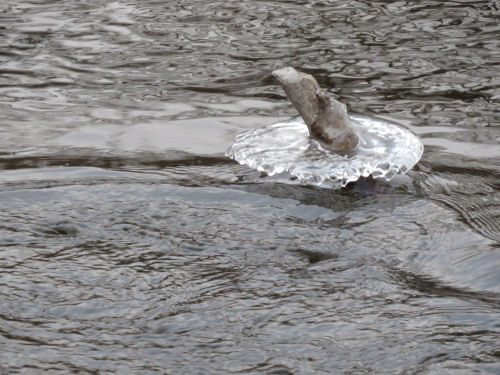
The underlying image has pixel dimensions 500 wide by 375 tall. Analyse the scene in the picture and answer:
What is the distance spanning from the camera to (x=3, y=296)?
3289 millimetres

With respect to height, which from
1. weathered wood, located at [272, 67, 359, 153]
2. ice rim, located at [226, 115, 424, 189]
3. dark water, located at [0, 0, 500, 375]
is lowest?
dark water, located at [0, 0, 500, 375]

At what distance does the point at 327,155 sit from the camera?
4.16 meters

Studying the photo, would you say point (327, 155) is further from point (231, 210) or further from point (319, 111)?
point (231, 210)

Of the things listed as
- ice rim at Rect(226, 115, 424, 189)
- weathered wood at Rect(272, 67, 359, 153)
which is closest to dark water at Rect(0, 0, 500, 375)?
ice rim at Rect(226, 115, 424, 189)

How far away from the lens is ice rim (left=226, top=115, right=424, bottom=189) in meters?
4.09

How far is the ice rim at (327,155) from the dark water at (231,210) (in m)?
0.12

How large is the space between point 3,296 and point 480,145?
8.59 feet

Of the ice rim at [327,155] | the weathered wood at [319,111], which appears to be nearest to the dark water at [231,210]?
the ice rim at [327,155]

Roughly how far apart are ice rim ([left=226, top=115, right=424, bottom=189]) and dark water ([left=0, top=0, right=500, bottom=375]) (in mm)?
121

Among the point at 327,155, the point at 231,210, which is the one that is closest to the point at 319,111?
the point at 327,155

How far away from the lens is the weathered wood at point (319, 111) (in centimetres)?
408

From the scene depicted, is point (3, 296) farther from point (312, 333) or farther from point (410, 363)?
point (410, 363)

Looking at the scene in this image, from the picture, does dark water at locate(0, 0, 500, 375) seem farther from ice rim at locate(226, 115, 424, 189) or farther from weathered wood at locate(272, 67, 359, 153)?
weathered wood at locate(272, 67, 359, 153)

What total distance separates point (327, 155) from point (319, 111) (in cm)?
20
